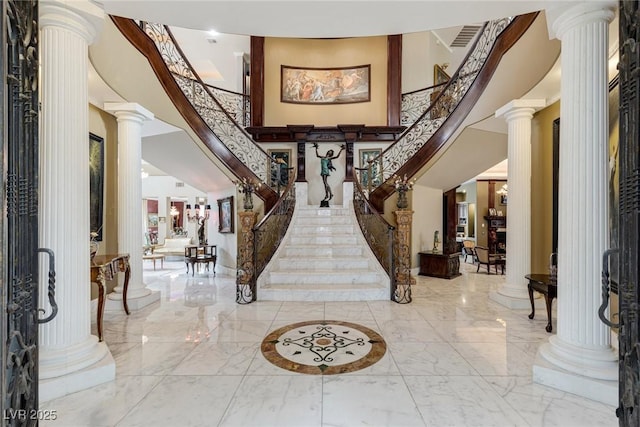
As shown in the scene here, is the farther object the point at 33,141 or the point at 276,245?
the point at 276,245

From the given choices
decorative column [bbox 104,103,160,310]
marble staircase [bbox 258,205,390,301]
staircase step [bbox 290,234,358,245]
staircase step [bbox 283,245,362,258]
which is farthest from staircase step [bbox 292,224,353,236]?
decorative column [bbox 104,103,160,310]

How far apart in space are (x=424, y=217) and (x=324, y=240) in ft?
10.3

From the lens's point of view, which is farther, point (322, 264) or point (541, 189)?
point (322, 264)

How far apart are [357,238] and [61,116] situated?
5.14 m

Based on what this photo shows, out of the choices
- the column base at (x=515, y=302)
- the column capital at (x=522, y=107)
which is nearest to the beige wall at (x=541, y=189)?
the column capital at (x=522, y=107)

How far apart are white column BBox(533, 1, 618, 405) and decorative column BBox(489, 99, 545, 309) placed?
2315 mm

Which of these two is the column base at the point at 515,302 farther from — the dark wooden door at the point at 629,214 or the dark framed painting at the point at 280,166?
the dark framed painting at the point at 280,166

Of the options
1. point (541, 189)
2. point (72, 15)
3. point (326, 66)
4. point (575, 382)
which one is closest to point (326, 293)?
point (575, 382)

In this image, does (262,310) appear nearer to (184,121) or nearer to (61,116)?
(61,116)

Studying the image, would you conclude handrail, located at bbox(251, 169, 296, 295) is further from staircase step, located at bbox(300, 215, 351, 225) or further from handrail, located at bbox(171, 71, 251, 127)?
handrail, located at bbox(171, 71, 251, 127)

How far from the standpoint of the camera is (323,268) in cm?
573

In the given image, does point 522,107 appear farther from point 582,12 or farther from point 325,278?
point 325,278

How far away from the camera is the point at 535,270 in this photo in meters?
4.98

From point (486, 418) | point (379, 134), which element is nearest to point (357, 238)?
point (379, 134)
